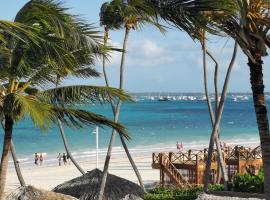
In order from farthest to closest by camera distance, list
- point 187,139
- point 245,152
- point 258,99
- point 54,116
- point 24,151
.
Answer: point 187,139, point 24,151, point 245,152, point 54,116, point 258,99

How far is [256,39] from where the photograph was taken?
24.4 feet

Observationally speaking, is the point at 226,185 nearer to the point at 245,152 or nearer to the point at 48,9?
the point at 245,152

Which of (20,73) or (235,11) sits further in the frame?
(20,73)

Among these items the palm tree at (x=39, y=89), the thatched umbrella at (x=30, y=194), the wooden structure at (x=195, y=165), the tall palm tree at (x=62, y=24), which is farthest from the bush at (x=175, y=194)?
the tall palm tree at (x=62, y=24)

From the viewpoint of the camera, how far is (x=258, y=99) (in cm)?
758

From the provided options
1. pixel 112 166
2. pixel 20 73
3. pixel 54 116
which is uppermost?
pixel 20 73

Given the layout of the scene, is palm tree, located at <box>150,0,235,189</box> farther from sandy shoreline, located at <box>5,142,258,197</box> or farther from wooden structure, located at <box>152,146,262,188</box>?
sandy shoreline, located at <box>5,142,258,197</box>

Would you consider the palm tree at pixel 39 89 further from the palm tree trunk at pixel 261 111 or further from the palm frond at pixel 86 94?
the palm tree trunk at pixel 261 111

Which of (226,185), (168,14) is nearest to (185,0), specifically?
(168,14)

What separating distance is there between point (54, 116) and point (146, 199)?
8.44 meters

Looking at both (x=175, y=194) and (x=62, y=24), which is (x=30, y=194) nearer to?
(x=62, y=24)

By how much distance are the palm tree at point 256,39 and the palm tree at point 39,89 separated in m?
2.12

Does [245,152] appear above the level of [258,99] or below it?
below

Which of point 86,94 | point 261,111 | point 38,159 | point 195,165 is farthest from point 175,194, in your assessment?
point 38,159
